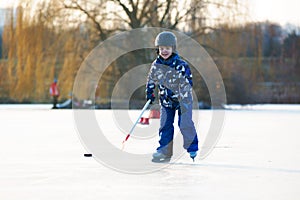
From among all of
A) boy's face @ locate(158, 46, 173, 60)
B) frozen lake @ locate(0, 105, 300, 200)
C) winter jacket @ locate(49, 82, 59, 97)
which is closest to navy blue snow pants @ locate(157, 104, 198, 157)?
frozen lake @ locate(0, 105, 300, 200)

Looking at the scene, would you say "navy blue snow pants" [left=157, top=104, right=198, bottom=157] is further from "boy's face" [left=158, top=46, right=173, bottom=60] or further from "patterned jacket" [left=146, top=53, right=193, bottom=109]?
"boy's face" [left=158, top=46, right=173, bottom=60]

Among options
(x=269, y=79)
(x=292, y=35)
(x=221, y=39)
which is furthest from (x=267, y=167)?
(x=292, y=35)

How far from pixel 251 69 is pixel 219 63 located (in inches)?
57.3

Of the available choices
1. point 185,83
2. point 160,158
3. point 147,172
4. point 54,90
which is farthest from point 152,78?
point 54,90

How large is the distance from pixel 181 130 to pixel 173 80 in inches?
18.0

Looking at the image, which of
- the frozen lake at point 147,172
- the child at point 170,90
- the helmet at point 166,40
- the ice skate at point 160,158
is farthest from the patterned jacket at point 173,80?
the frozen lake at point 147,172

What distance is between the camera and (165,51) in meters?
4.88

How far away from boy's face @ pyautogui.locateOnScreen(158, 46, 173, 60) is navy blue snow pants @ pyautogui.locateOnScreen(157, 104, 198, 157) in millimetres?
485

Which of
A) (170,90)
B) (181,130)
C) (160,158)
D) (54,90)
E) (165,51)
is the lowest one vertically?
(54,90)

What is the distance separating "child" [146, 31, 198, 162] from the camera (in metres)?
4.89

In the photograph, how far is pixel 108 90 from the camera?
62.0ft

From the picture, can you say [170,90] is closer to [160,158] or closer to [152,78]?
[152,78]

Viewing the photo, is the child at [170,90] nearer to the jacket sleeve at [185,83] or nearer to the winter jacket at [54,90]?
the jacket sleeve at [185,83]

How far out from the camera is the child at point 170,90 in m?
4.89
